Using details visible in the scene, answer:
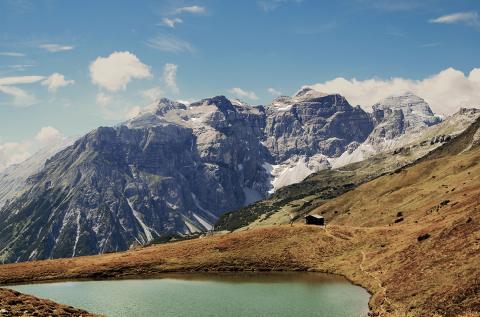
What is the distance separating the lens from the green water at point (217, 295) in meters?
70.5

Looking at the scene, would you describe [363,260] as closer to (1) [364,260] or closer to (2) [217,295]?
(1) [364,260]

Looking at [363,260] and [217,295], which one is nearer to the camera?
[217,295]

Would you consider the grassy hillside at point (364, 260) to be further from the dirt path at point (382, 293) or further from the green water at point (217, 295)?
the green water at point (217, 295)

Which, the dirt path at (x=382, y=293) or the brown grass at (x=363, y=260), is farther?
the dirt path at (x=382, y=293)

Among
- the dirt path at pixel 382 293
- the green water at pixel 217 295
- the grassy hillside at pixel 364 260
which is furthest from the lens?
the green water at pixel 217 295

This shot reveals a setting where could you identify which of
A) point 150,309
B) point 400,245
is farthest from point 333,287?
point 150,309

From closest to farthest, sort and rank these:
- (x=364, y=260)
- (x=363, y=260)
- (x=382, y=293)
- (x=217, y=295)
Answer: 1. (x=382, y=293)
2. (x=217, y=295)
3. (x=364, y=260)
4. (x=363, y=260)

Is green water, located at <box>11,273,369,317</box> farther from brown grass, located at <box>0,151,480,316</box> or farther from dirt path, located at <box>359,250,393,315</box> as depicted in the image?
brown grass, located at <box>0,151,480,316</box>

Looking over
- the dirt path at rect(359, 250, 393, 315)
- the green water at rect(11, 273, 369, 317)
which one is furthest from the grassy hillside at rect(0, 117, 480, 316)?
the green water at rect(11, 273, 369, 317)

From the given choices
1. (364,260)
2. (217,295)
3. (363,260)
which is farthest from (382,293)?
(363,260)

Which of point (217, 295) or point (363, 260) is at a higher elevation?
point (363, 260)

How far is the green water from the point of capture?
70.5 m

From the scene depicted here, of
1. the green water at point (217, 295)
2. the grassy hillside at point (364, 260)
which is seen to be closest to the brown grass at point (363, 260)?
the grassy hillside at point (364, 260)

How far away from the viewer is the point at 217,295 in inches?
3243
